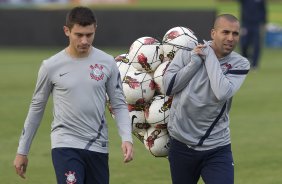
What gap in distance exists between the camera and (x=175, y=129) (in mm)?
8312

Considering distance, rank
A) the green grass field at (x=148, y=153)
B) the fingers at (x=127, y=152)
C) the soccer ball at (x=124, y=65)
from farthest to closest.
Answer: the green grass field at (x=148, y=153) → the soccer ball at (x=124, y=65) → the fingers at (x=127, y=152)

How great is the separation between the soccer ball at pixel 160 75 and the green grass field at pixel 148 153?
9.66 feet

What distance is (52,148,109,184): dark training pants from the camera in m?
7.56

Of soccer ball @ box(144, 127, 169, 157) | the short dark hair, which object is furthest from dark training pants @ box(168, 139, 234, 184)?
the short dark hair

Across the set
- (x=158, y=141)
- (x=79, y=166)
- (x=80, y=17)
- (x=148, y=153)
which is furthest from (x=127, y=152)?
(x=148, y=153)

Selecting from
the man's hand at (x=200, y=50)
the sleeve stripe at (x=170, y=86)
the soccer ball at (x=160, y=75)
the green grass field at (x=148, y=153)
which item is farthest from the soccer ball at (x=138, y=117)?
the green grass field at (x=148, y=153)

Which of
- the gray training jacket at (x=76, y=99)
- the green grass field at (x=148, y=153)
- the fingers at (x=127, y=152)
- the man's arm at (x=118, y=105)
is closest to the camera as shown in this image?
the fingers at (x=127, y=152)

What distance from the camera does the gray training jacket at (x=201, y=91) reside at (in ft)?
26.5

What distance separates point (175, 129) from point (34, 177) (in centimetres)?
388

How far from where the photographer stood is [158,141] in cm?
874

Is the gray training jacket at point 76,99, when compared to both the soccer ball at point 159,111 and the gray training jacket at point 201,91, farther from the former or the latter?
the soccer ball at point 159,111

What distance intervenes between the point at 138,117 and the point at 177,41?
83cm

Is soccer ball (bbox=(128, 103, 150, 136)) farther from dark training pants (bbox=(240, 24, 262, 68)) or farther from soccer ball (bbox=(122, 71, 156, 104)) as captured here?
dark training pants (bbox=(240, 24, 262, 68))

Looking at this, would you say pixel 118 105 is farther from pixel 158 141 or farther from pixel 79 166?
pixel 158 141
